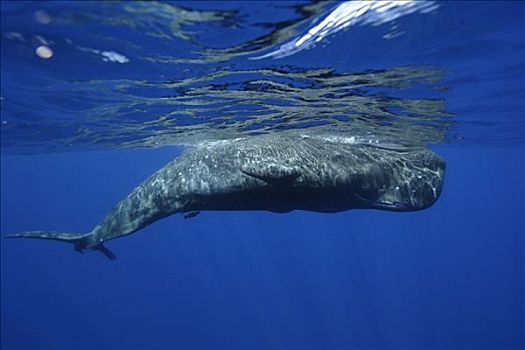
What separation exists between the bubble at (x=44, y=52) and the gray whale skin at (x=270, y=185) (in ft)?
12.4

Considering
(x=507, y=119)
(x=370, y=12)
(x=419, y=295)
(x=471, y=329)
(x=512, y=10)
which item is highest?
(x=370, y=12)

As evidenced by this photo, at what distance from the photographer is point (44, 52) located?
381 inches

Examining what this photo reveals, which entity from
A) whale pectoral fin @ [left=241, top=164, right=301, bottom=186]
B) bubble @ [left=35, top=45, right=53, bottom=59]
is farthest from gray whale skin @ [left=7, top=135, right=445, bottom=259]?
bubble @ [left=35, top=45, right=53, bottom=59]

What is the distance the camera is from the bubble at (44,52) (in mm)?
9424

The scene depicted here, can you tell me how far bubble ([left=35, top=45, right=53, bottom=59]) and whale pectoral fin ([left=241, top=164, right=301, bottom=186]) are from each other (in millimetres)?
5360

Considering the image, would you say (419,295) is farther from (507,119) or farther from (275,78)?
(275,78)

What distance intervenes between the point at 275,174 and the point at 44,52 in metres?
6.29

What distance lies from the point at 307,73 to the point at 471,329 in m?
59.6

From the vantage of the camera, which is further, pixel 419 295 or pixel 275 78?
pixel 419 295

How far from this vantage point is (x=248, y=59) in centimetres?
986

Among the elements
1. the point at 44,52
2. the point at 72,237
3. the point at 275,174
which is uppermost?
the point at 44,52

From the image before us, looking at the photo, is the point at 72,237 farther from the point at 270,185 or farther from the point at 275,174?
the point at 275,174

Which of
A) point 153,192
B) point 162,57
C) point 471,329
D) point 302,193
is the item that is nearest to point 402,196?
point 302,193

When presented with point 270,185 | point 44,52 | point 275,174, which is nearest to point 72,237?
point 44,52
